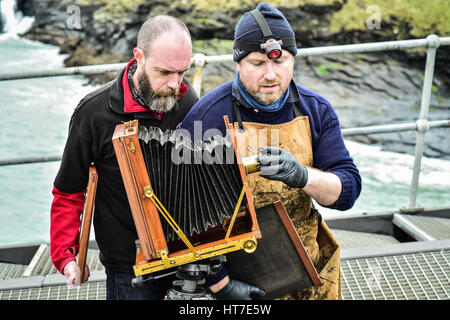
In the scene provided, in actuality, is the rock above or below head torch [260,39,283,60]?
below

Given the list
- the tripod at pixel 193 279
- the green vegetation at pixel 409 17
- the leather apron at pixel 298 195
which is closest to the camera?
the tripod at pixel 193 279

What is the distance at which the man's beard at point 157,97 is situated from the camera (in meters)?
1.89

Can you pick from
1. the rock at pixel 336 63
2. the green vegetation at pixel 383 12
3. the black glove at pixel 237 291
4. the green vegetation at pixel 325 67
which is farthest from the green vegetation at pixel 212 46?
the black glove at pixel 237 291

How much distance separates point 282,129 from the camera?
1.87 metres

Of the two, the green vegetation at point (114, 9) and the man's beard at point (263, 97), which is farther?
the green vegetation at point (114, 9)

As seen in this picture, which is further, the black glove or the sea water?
the sea water

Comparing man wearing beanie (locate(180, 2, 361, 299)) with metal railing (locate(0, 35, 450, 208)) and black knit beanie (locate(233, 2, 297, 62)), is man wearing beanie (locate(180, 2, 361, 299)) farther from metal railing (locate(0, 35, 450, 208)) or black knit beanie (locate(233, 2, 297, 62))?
metal railing (locate(0, 35, 450, 208))

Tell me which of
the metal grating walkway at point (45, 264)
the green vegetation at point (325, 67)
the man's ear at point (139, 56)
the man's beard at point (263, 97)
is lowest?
the green vegetation at point (325, 67)

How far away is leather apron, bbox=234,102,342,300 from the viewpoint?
1.85m

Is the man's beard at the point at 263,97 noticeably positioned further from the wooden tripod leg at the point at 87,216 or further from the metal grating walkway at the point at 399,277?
the metal grating walkway at the point at 399,277

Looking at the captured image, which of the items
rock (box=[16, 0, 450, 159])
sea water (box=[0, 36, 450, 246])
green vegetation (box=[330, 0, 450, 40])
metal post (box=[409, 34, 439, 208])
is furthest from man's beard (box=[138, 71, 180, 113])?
green vegetation (box=[330, 0, 450, 40])

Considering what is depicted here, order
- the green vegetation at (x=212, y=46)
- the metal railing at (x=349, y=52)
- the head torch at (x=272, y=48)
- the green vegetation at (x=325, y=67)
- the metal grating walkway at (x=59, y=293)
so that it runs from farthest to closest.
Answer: the green vegetation at (x=212, y=46)
the green vegetation at (x=325, y=67)
the metal railing at (x=349, y=52)
the metal grating walkway at (x=59, y=293)
the head torch at (x=272, y=48)

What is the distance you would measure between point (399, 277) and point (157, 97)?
1866 mm
